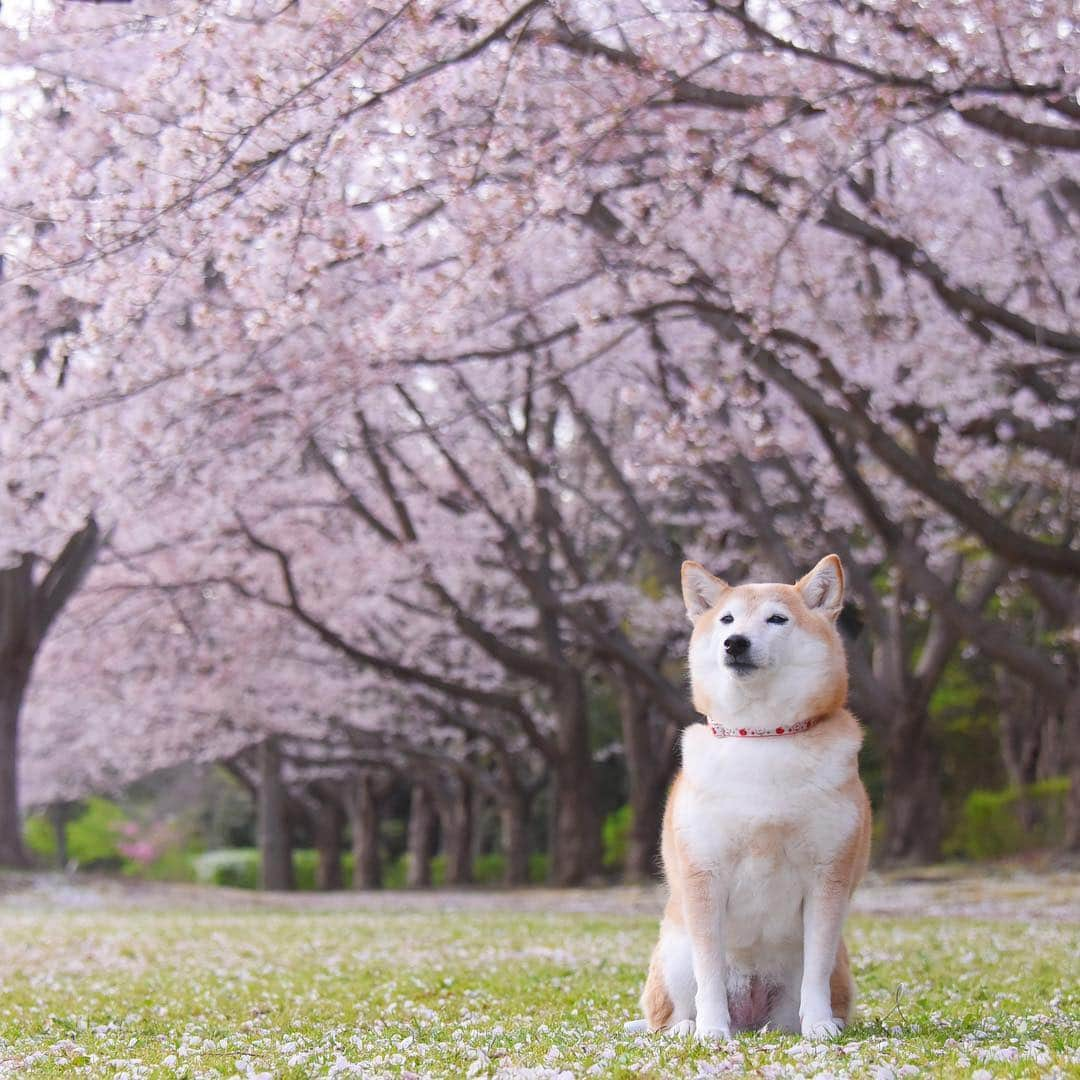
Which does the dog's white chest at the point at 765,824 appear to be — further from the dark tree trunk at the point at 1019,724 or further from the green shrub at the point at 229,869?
the green shrub at the point at 229,869

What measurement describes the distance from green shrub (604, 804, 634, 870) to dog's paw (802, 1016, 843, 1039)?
26.7 meters

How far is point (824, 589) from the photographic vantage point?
5254 mm

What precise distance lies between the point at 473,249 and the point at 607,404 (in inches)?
513

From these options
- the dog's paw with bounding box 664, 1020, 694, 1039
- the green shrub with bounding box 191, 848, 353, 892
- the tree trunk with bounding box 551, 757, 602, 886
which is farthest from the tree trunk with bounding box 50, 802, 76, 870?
A: the dog's paw with bounding box 664, 1020, 694, 1039

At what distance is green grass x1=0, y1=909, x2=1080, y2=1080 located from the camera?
4617mm

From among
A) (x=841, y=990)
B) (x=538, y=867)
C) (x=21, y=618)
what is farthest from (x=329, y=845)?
(x=841, y=990)

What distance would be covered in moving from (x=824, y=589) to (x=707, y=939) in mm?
1326

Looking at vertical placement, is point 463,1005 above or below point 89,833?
above

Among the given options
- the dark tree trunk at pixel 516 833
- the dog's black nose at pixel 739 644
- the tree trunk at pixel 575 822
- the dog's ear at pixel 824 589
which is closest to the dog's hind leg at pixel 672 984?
the dog's black nose at pixel 739 644

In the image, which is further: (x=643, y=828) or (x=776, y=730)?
(x=643, y=828)

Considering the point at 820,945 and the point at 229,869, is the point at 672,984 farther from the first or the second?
the point at 229,869

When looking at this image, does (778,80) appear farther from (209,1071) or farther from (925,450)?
(209,1071)

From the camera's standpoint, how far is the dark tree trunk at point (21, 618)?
19141 millimetres

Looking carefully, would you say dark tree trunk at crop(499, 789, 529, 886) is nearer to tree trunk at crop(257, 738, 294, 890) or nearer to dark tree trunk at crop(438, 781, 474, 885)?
dark tree trunk at crop(438, 781, 474, 885)
